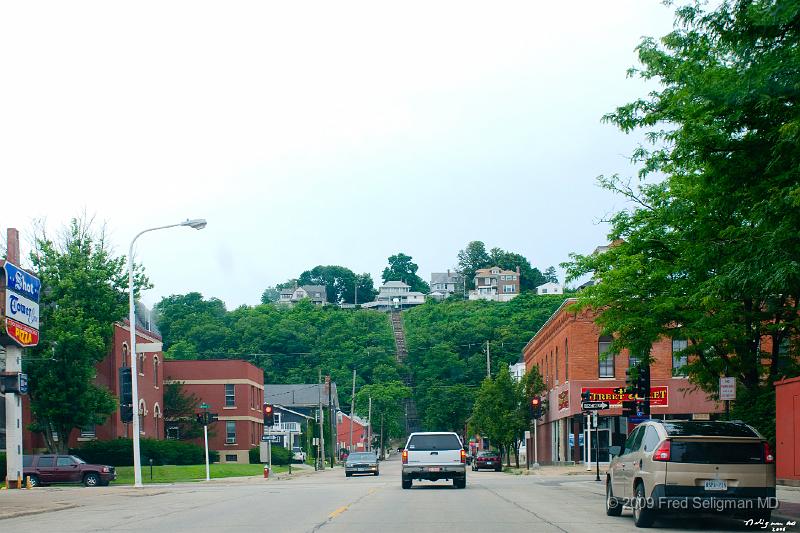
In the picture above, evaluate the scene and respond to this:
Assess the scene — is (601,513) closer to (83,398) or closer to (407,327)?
(83,398)

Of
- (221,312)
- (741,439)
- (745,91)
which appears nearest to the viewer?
(745,91)

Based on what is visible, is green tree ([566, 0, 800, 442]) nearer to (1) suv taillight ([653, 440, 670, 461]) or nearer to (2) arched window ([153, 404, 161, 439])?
(1) suv taillight ([653, 440, 670, 461])

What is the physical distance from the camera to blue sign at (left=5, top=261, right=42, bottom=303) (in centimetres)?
3296

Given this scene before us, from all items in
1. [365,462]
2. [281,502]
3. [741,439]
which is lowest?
[365,462]

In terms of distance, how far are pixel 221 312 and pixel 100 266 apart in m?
92.9

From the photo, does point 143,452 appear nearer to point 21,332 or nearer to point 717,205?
point 21,332

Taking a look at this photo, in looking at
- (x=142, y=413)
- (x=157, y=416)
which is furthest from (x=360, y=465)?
(x=157, y=416)

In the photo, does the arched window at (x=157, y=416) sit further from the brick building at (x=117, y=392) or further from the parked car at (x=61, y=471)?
the parked car at (x=61, y=471)

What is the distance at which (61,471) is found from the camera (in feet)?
146

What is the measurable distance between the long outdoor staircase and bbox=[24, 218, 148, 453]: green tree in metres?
84.1

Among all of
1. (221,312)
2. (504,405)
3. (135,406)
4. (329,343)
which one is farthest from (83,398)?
(221,312)

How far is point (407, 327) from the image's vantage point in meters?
156

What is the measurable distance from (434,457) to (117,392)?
116 feet

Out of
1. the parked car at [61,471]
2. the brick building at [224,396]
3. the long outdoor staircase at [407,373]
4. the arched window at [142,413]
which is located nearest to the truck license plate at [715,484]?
the parked car at [61,471]
